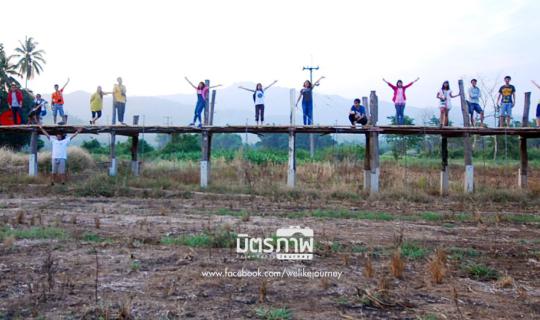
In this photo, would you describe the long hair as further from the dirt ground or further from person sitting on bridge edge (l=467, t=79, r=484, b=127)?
the dirt ground

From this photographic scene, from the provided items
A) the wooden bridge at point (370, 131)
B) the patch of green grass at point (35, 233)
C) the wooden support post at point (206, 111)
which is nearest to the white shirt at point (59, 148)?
the wooden bridge at point (370, 131)

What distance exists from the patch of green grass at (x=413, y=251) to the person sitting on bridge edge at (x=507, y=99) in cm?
976

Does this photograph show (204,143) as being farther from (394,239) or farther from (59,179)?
→ (394,239)

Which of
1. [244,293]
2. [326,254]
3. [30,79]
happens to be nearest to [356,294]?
[244,293]

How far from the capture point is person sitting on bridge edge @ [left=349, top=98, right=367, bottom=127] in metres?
17.3

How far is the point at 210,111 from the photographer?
62.6ft

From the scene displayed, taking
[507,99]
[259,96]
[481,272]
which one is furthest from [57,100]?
[481,272]

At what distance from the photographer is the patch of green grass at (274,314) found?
5.07m

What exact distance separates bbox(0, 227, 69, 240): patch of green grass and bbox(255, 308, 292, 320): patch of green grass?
4.31m

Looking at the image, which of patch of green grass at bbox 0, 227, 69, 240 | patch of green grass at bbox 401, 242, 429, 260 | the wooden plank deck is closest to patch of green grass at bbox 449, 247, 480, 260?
patch of green grass at bbox 401, 242, 429, 260

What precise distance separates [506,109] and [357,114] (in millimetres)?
4213

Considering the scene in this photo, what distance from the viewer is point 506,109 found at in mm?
16797

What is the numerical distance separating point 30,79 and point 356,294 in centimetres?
5080

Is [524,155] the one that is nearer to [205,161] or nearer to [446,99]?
[446,99]
